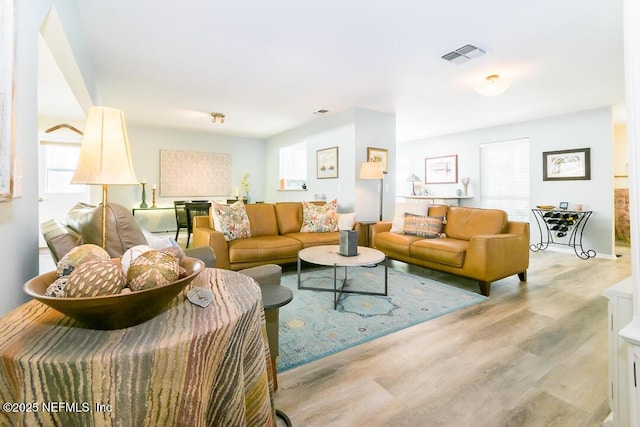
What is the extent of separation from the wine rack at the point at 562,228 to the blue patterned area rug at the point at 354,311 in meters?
3.02

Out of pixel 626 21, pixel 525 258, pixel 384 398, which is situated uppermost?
pixel 626 21

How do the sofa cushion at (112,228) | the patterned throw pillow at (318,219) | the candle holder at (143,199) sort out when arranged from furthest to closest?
the candle holder at (143,199), the patterned throw pillow at (318,219), the sofa cushion at (112,228)

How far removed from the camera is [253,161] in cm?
746

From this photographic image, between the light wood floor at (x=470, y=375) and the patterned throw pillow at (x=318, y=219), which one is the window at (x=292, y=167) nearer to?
the patterned throw pillow at (x=318, y=219)

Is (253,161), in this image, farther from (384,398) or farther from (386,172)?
(384,398)

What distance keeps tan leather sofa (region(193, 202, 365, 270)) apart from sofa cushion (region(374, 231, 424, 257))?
35 centimetres

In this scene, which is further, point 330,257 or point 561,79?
point 561,79

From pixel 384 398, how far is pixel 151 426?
1.22 meters

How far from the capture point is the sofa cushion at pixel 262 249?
3404 millimetres

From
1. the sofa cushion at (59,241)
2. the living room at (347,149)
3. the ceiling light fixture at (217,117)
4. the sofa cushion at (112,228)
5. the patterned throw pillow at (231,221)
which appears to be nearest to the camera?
the living room at (347,149)

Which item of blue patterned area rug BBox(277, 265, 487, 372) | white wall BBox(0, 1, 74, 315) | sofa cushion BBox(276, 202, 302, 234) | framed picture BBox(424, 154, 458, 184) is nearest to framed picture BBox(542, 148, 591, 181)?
framed picture BBox(424, 154, 458, 184)

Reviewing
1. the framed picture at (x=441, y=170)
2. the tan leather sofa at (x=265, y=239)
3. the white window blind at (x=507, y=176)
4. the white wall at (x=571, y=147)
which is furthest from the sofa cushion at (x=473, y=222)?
the framed picture at (x=441, y=170)

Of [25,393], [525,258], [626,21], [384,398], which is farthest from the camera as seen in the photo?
[525,258]

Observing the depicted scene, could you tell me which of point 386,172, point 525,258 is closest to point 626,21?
point 525,258
